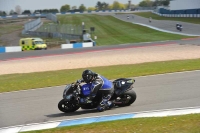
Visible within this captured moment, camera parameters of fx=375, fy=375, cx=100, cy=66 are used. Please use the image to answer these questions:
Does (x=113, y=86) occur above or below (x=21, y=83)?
above

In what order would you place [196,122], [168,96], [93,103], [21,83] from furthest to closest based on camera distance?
[21,83]
[168,96]
[93,103]
[196,122]

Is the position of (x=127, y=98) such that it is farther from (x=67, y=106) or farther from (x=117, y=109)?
(x=67, y=106)

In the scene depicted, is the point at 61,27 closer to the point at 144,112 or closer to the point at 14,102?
A: the point at 14,102

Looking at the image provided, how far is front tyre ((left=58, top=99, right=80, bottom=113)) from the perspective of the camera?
36.2 feet

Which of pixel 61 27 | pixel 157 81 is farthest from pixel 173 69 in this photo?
pixel 61 27

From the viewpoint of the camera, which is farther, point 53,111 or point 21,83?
point 21,83

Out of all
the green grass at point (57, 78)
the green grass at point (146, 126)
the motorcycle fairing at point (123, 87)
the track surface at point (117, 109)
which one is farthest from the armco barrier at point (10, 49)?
the green grass at point (146, 126)

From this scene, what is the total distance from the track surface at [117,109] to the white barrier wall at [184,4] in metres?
70.8

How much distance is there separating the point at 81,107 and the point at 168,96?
9.58ft

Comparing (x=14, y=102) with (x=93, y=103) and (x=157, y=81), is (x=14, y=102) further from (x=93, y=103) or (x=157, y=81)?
(x=157, y=81)

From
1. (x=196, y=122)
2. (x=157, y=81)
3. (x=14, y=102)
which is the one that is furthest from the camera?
(x=157, y=81)

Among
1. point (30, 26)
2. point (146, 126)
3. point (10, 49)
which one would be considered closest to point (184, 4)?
point (30, 26)

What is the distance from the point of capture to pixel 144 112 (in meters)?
10.2

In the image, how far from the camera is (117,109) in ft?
36.6
